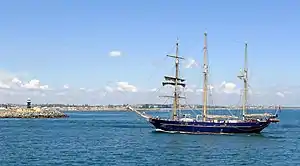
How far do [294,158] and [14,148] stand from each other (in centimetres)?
3574

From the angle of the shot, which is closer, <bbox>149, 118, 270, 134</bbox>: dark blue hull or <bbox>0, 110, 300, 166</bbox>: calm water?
<bbox>0, 110, 300, 166</bbox>: calm water

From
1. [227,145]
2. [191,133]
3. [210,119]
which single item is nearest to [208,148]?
[227,145]

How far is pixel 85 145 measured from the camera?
72188mm

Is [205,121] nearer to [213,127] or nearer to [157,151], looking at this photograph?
[213,127]

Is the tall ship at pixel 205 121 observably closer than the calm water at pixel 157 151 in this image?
No

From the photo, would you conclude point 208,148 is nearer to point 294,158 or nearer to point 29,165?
point 294,158

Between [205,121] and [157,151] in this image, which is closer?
[157,151]

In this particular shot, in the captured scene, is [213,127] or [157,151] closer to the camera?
[157,151]

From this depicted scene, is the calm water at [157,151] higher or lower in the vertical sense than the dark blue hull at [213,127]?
lower

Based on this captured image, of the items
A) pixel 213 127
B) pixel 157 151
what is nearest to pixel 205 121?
pixel 213 127

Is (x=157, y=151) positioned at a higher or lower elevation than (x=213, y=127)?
lower

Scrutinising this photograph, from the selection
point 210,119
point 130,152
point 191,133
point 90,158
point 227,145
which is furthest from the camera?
point 210,119

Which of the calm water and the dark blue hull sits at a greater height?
the dark blue hull

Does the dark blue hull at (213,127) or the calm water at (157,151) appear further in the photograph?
the dark blue hull at (213,127)
